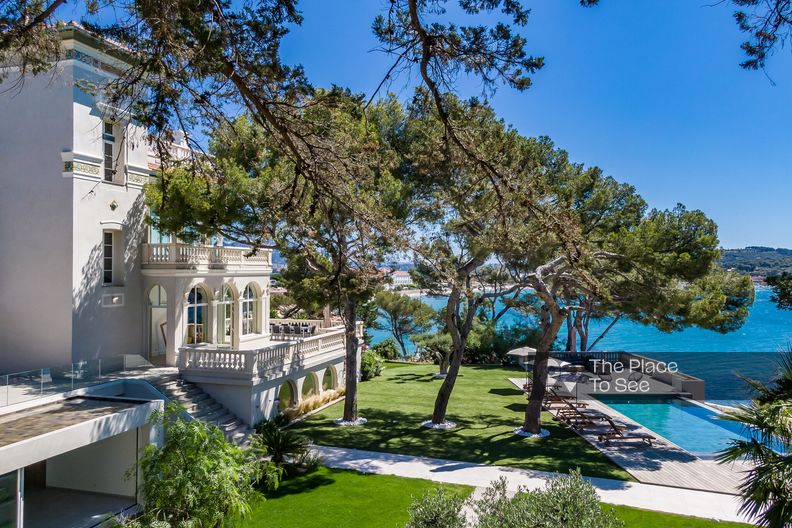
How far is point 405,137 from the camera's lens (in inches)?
657

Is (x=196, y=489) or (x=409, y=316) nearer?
(x=196, y=489)

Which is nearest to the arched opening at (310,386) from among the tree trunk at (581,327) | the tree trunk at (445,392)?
the tree trunk at (445,392)

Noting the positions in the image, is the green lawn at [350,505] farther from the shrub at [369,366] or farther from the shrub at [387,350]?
the shrub at [387,350]

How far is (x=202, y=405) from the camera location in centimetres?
1513

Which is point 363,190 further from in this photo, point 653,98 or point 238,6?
point 653,98

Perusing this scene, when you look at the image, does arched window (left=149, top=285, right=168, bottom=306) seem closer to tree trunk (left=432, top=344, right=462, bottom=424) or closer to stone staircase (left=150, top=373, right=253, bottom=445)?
stone staircase (left=150, top=373, right=253, bottom=445)

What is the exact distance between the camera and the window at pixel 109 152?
52.9ft

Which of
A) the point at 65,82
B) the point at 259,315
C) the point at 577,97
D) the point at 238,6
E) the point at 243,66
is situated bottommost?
the point at 259,315

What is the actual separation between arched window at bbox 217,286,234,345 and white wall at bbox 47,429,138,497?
8.02 meters

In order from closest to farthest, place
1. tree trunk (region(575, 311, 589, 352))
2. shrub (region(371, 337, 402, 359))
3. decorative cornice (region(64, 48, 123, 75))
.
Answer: decorative cornice (region(64, 48, 123, 75)) → tree trunk (region(575, 311, 589, 352)) → shrub (region(371, 337, 402, 359))

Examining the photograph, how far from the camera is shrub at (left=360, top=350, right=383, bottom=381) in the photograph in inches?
980

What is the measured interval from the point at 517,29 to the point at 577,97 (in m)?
6.48

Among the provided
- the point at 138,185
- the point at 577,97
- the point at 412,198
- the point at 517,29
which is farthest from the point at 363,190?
the point at 517,29

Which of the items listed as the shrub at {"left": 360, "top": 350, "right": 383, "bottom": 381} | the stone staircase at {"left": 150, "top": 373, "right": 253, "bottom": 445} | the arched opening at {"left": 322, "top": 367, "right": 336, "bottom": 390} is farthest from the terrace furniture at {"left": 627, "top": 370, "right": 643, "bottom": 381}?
the stone staircase at {"left": 150, "top": 373, "right": 253, "bottom": 445}
